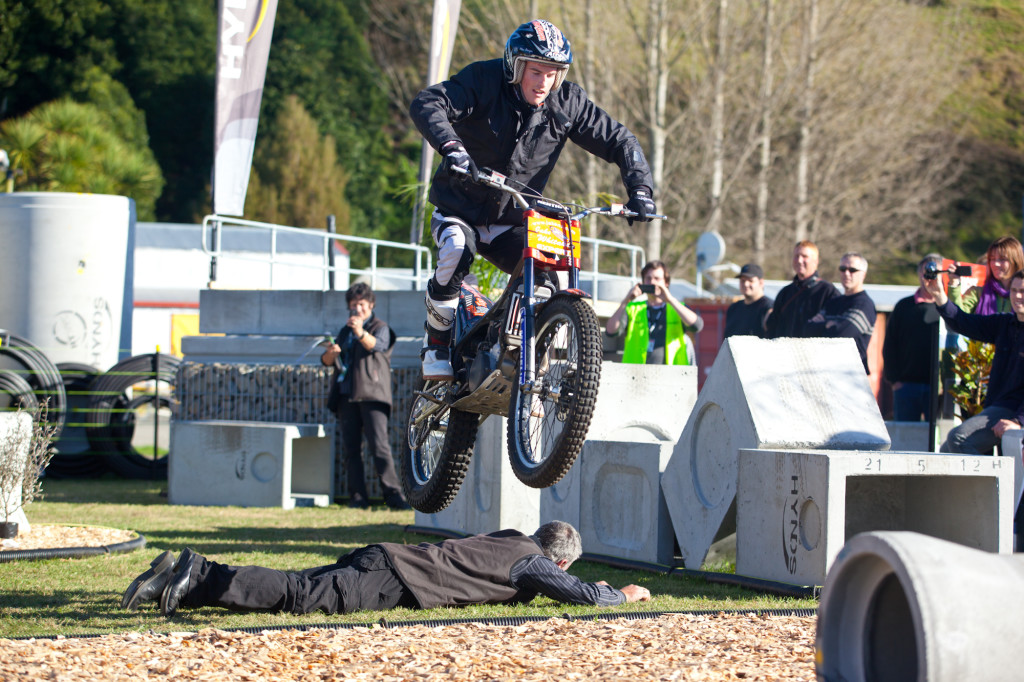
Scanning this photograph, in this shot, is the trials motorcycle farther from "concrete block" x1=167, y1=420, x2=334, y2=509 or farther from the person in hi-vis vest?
"concrete block" x1=167, y1=420, x2=334, y2=509

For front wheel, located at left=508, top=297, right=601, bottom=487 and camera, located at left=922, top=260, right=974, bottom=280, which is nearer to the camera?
front wheel, located at left=508, top=297, right=601, bottom=487

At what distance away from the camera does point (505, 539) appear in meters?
7.27

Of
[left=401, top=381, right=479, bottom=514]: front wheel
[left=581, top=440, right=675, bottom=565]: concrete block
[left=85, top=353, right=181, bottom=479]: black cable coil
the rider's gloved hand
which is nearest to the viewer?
the rider's gloved hand

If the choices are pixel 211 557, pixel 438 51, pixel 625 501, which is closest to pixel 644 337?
pixel 625 501

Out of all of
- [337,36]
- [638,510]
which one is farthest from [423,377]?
[337,36]

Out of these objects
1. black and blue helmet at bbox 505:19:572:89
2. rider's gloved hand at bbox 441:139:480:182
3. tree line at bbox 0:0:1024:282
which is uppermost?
tree line at bbox 0:0:1024:282

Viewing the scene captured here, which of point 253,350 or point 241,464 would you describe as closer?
point 241,464

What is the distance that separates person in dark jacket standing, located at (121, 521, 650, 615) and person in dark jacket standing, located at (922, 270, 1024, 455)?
2.61m

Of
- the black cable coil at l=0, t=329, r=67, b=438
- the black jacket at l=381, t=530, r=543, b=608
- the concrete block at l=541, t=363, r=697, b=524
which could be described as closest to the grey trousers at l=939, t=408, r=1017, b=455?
the concrete block at l=541, t=363, r=697, b=524

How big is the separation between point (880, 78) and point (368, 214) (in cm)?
2002

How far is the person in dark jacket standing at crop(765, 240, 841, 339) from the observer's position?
9875 mm

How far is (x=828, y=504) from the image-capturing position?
285 inches

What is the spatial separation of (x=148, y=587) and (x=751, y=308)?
6053mm

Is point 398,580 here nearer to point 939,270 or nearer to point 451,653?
point 451,653
